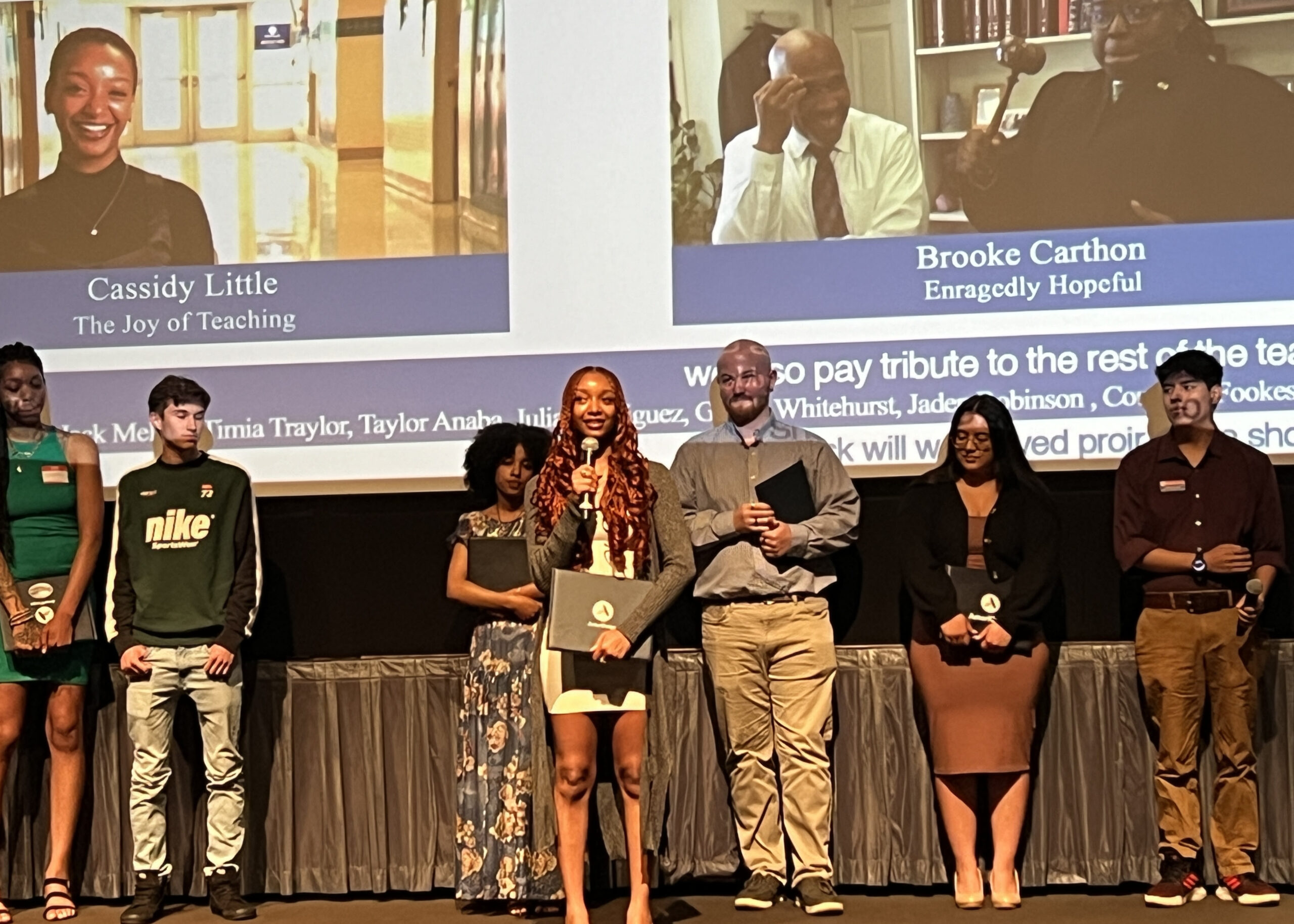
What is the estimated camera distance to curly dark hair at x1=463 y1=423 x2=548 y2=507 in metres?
4.55

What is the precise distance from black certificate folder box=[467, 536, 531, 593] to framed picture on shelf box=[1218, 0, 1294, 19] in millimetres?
2642

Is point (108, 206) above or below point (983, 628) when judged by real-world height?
above

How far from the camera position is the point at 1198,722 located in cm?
438

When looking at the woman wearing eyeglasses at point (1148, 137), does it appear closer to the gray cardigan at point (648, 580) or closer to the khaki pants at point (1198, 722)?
the khaki pants at point (1198, 722)

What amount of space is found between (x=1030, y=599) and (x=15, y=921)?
10.2ft

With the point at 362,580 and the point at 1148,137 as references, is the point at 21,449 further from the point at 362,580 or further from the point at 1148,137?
the point at 1148,137

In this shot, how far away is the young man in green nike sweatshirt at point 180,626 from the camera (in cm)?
441

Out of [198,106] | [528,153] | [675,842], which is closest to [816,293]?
[528,153]

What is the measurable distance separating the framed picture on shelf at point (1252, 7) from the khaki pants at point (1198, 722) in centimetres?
179

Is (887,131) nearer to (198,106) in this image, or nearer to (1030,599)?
(1030,599)

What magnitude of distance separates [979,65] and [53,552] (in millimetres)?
3150

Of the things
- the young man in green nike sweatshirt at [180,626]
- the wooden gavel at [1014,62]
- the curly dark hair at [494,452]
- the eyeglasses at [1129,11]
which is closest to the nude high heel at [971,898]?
the curly dark hair at [494,452]

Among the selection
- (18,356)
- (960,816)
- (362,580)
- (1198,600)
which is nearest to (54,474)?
(18,356)

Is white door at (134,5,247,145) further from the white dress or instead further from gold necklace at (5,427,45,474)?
the white dress
